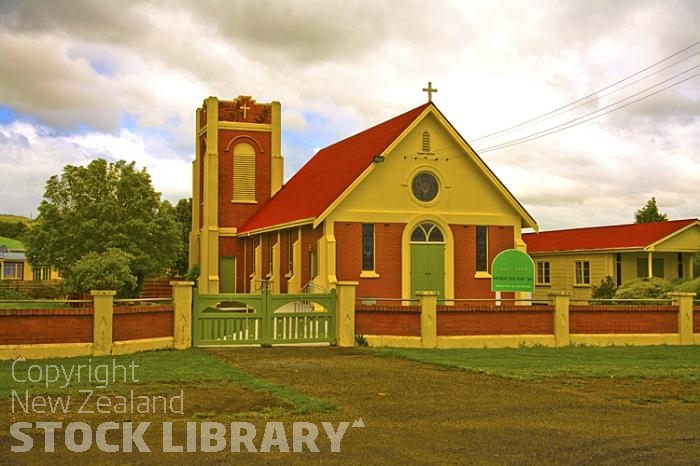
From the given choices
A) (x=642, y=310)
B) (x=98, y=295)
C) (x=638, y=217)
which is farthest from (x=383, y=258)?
(x=638, y=217)

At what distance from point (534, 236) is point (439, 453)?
42732mm

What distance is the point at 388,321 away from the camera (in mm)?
21344

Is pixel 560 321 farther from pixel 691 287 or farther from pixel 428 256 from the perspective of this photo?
pixel 691 287

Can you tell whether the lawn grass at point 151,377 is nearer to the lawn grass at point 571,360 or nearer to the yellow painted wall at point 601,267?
the lawn grass at point 571,360

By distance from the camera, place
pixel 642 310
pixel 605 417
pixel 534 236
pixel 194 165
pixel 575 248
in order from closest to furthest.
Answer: pixel 605 417, pixel 642 310, pixel 575 248, pixel 194 165, pixel 534 236

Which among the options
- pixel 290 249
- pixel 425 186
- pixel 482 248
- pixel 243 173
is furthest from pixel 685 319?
pixel 243 173

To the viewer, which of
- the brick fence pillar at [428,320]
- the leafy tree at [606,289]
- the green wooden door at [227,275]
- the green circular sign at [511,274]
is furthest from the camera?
the green wooden door at [227,275]

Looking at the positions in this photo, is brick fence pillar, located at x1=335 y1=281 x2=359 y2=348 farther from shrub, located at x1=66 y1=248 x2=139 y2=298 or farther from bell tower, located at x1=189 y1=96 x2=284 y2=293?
bell tower, located at x1=189 y1=96 x2=284 y2=293

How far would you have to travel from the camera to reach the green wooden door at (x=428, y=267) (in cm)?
3017

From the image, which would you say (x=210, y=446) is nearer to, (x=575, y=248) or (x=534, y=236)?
(x=575, y=248)

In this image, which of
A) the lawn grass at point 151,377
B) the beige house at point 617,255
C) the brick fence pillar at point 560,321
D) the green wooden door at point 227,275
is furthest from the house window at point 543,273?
the lawn grass at point 151,377

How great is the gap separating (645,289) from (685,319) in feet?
34.0

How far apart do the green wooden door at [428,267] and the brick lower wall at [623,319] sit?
8443mm

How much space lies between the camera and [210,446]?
9109mm
